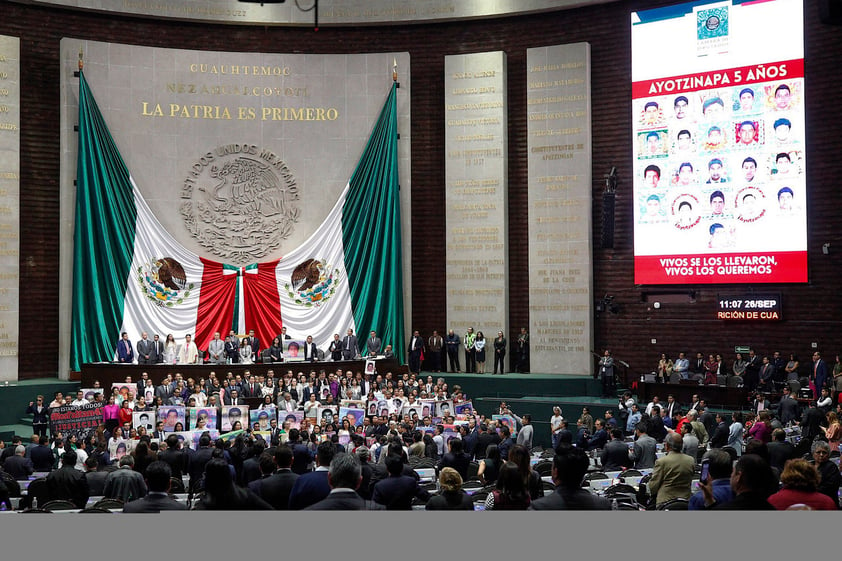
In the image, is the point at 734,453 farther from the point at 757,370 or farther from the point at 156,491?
the point at 757,370

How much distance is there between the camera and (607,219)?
24.8 m

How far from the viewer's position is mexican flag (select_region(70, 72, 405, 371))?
24.8 meters

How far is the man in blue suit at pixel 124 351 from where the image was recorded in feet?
78.0

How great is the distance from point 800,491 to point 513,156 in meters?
22.3

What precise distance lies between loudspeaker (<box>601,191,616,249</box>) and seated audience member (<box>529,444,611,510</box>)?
1995 cm

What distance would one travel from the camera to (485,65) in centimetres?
2703

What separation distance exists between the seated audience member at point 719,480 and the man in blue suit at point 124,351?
1982cm

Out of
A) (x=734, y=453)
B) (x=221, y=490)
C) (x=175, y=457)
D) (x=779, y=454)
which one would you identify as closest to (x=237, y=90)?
(x=175, y=457)

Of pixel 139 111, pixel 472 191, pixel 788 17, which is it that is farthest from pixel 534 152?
pixel 139 111

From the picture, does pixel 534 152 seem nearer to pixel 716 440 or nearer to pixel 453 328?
pixel 453 328

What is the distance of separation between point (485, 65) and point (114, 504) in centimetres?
2093

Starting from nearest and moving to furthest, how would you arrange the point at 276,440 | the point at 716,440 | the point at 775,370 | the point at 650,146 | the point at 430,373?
the point at 276,440, the point at 716,440, the point at 775,370, the point at 650,146, the point at 430,373

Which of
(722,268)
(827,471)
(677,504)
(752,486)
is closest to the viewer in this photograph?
(752,486)

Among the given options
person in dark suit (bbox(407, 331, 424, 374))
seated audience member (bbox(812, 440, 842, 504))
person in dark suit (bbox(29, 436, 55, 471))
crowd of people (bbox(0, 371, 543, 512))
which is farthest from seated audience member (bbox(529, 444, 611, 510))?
person in dark suit (bbox(407, 331, 424, 374))
